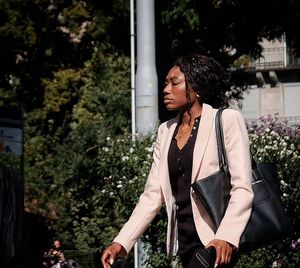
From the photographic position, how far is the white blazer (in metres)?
4.23

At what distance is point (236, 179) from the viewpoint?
4.29m

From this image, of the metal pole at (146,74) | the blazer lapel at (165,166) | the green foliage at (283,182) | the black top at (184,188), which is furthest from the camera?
the metal pole at (146,74)

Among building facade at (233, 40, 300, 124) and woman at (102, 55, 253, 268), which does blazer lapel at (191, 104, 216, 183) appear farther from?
building facade at (233, 40, 300, 124)

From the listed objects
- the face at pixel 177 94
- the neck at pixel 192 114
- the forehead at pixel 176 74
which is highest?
the forehead at pixel 176 74

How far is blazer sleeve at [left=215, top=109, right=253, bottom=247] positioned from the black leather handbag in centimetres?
5

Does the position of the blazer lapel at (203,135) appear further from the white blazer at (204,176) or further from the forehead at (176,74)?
the forehead at (176,74)

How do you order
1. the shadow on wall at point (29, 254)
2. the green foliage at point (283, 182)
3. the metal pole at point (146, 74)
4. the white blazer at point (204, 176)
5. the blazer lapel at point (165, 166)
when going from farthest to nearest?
the shadow on wall at point (29, 254) < the metal pole at point (146, 74) < the green foliage at point (283, 182) < the blazer lapel at point (165, 166) < the white blazer at point (204, 176)

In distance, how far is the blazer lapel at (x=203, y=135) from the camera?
440cm

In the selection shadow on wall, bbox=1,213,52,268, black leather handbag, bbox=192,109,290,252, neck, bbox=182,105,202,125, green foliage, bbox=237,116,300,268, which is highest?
neck, bbox=182,105,202,125

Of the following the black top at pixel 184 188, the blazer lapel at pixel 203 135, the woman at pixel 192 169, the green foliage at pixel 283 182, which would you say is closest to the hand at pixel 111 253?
the woman at pixel 192 169

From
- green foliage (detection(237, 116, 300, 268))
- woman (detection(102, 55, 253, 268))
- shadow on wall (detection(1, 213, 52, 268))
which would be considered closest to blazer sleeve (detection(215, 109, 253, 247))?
woman (detection(102, 55, 253, 268))

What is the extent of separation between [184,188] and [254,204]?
1.08ft

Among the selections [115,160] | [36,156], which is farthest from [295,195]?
[36,156]

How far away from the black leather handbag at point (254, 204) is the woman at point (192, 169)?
5 centimetres
